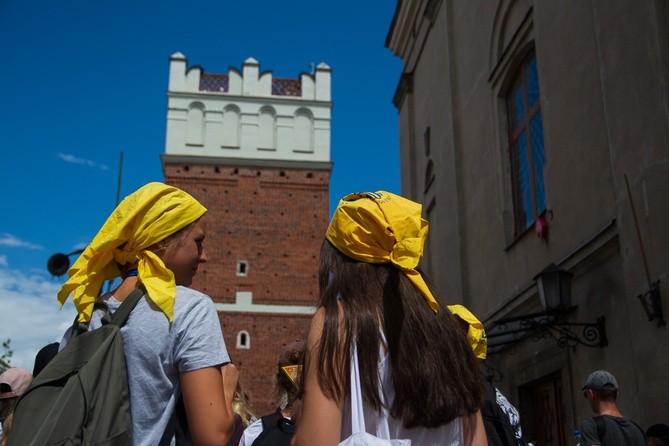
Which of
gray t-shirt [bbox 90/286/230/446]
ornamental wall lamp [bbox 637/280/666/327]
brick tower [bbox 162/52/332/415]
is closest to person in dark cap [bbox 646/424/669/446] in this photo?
ornamental wall lamp [bbox 637/280/666/327]

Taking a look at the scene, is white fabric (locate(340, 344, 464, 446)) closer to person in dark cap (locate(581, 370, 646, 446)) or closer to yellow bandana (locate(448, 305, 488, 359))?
yellow bandana (locate(448, 305, 488, 359))

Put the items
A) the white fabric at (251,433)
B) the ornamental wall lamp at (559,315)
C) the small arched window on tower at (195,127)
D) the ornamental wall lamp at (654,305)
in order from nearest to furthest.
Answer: the white fabric at (251,433), the ornamental wall lamp at (654,305), the ornamental wall lamp at (559,315), the small arched window on tower at (195,127)

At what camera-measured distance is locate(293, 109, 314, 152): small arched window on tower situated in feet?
→ 96.2

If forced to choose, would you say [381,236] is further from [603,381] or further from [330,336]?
[603,381]

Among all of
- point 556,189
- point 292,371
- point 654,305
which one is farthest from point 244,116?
point 292,371

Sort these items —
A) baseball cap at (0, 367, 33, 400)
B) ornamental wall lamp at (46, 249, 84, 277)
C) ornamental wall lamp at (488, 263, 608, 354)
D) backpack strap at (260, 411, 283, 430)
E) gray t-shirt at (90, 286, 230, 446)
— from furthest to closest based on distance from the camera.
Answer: ornamental wall lamp at (46, 249, 84, 277)
ornamental wall lamp at (488, 263, 608, 354)
baseball cap at (0, 367, 33, 400)
backpack strap at (260, 411, 283, 430)
gray t-shirt at (90, 286, 230, 446)

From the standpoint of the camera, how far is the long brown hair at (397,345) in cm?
189

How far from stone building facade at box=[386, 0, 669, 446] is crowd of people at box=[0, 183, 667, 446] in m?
4.23

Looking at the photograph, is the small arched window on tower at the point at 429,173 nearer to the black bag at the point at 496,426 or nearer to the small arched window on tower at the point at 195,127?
the black bag at the point at 496,426

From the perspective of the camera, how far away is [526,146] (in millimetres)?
9578

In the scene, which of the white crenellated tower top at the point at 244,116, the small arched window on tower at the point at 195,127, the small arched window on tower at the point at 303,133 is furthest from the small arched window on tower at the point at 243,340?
the small arched window on tower at the point at 303,133

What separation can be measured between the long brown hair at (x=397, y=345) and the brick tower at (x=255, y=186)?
2535cm

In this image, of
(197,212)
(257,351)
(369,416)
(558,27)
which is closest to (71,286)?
(197,212)

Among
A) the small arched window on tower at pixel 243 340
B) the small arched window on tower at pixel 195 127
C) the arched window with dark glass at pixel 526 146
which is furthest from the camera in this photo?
the small arched window on tower at pixel 195 127
